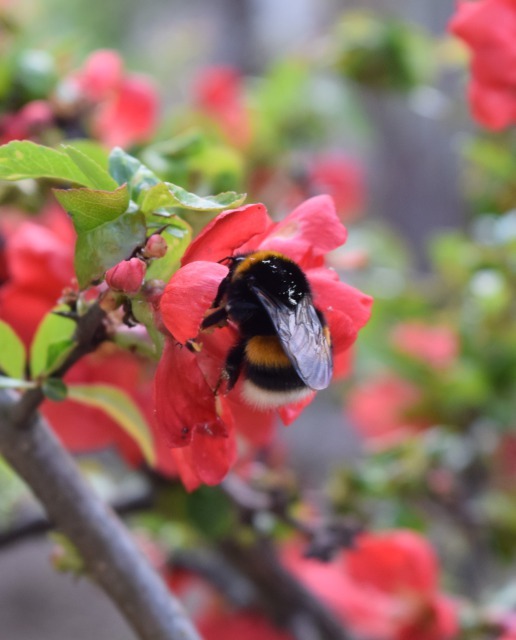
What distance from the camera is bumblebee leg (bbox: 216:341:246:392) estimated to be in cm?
39

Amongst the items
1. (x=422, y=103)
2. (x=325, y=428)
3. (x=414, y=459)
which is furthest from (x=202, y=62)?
(x=414, y=459)

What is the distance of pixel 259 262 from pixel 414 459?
0.44m

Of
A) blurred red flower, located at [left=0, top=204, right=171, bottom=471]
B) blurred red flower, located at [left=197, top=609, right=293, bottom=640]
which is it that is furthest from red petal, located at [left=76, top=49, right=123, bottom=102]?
blurred red flower, located at [left=197, top=609, right=293, bottom=640]

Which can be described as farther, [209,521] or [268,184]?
[268,184]

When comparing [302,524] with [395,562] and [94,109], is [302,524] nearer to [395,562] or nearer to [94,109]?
[395,562]

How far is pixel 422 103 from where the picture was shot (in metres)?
1.02

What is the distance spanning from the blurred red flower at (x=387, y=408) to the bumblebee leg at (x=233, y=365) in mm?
544

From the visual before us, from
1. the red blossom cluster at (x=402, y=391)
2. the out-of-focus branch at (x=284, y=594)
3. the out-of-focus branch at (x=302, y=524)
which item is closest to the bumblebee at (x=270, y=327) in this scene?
the out-of-focus branch at (x=302, y=524)

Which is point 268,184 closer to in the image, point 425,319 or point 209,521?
point 425,319

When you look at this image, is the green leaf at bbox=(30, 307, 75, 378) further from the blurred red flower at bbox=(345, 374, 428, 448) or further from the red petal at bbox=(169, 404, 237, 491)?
the blurred red flower at bbox=(345, 374, 428, 448)

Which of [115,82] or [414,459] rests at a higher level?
[115,82]

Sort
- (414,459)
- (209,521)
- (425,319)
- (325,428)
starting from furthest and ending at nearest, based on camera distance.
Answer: (325,428) < (425,319) < (414,459) < (209,521)

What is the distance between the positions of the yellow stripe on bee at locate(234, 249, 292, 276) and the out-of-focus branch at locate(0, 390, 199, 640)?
11 cm

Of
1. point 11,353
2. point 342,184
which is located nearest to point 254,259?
point 11,353
